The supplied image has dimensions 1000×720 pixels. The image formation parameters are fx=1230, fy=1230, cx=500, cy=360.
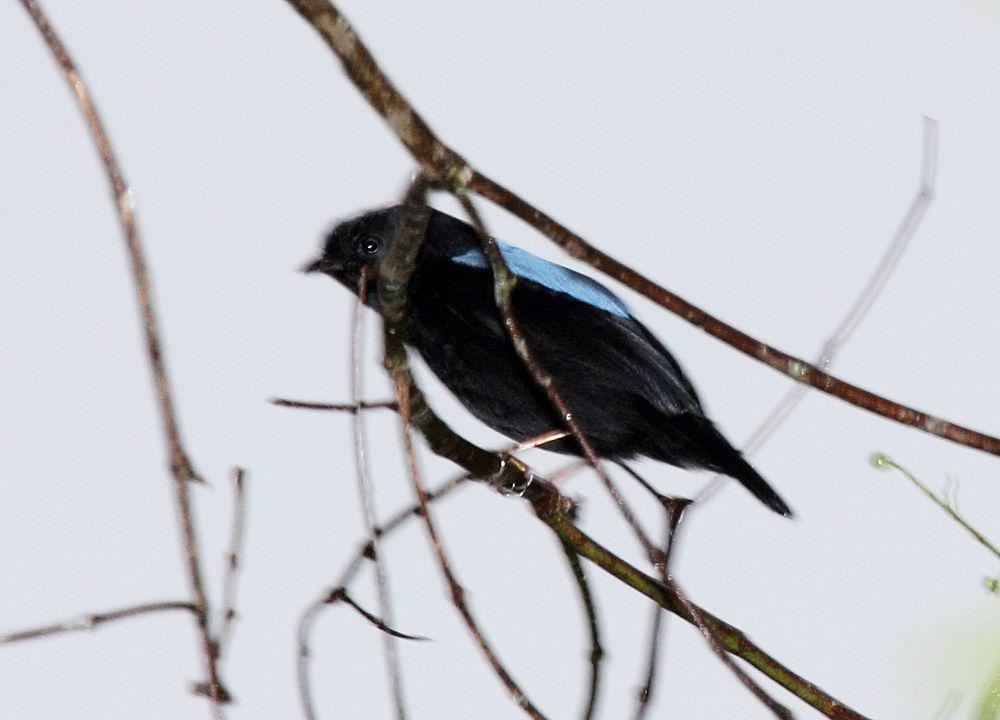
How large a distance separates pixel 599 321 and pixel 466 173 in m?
1.85

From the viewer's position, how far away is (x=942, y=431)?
1.88 m

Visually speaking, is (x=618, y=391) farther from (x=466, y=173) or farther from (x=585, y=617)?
(x=466, y=173)

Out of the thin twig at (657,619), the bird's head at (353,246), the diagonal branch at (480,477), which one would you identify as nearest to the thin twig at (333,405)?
the diagonal branch at (480,477)

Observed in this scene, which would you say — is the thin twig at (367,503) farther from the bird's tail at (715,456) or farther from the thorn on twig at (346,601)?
the bird's tail at (715,456)

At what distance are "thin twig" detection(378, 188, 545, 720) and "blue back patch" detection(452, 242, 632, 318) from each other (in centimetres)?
147

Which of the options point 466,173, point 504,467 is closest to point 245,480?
point 466,173

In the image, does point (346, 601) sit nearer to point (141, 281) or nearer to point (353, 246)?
point (141, 281)

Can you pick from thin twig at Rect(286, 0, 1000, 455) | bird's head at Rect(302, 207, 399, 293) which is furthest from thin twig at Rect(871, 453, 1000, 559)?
bird's head at Rect(302, 207, 399, 293)

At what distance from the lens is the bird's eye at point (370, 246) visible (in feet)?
12.7

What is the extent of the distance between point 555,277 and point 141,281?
2.33 m

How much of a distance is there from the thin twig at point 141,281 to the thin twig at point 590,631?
1.17 metres

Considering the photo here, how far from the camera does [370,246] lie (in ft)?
12.7

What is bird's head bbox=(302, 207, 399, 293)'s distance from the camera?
152 inches

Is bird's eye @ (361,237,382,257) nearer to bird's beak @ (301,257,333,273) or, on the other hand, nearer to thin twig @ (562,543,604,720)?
bird's beak @ (301,257,333,273)
